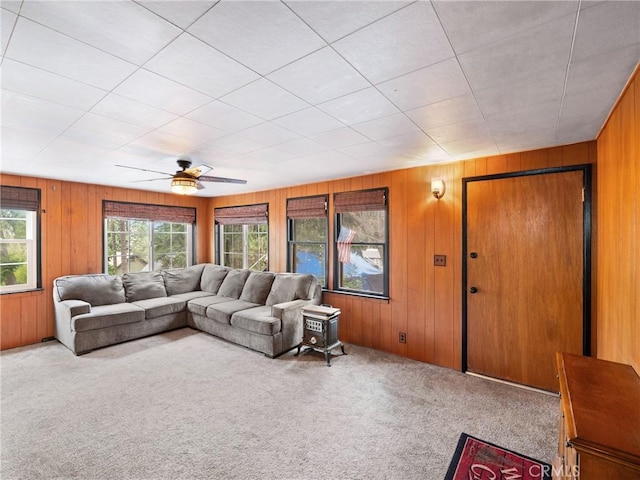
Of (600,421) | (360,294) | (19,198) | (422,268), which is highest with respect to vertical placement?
(19,198)

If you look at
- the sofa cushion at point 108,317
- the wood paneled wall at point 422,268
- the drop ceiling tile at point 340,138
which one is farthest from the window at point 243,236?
the drop ceiling tile at point 340,138

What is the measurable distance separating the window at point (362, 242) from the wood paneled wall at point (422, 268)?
14cm

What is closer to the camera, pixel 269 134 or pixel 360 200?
pixel 269 134

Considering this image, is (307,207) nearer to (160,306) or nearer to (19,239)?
(160,306)

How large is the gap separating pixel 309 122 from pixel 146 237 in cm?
481

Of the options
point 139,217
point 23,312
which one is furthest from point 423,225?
point 23,312

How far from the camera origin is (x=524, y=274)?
307 cm

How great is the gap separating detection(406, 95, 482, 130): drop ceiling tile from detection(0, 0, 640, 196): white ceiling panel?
0.02m

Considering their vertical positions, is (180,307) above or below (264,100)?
below

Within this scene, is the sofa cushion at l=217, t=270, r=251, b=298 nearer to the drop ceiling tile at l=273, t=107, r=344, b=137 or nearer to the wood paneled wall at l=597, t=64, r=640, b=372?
the drop ceiling tile at l=273, t=107, r=344, b=137

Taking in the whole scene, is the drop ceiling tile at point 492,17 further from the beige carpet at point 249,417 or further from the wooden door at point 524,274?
the beige carpet at point 249,417

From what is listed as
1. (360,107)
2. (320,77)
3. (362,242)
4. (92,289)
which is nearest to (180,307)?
(92,289)

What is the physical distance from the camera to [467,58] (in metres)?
1.50

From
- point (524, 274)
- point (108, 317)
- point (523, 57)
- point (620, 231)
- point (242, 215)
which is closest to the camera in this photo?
point (523, 57)
